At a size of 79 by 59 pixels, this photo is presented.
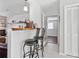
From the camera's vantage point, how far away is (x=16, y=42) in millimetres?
3184

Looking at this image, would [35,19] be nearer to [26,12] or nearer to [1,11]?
[26,12]

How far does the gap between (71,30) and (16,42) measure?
256cm

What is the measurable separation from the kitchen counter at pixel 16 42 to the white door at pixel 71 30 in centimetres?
191

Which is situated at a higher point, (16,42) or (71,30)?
(71,30)

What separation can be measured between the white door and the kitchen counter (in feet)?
6.26

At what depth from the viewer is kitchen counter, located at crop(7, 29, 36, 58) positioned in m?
2.98

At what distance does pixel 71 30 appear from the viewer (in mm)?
4727

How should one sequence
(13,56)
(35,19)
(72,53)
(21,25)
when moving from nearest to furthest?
1. (13,56)
2. (21,25)
3. (72,53)
4. (35,19)

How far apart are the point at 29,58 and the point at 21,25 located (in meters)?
1.12

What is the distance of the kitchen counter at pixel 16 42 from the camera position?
2.98 metres


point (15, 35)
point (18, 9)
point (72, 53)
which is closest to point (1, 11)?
point (18, 9)

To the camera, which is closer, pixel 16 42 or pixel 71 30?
pixel 16 42

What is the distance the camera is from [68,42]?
4.79m

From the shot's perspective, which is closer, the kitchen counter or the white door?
the kitchen counter
